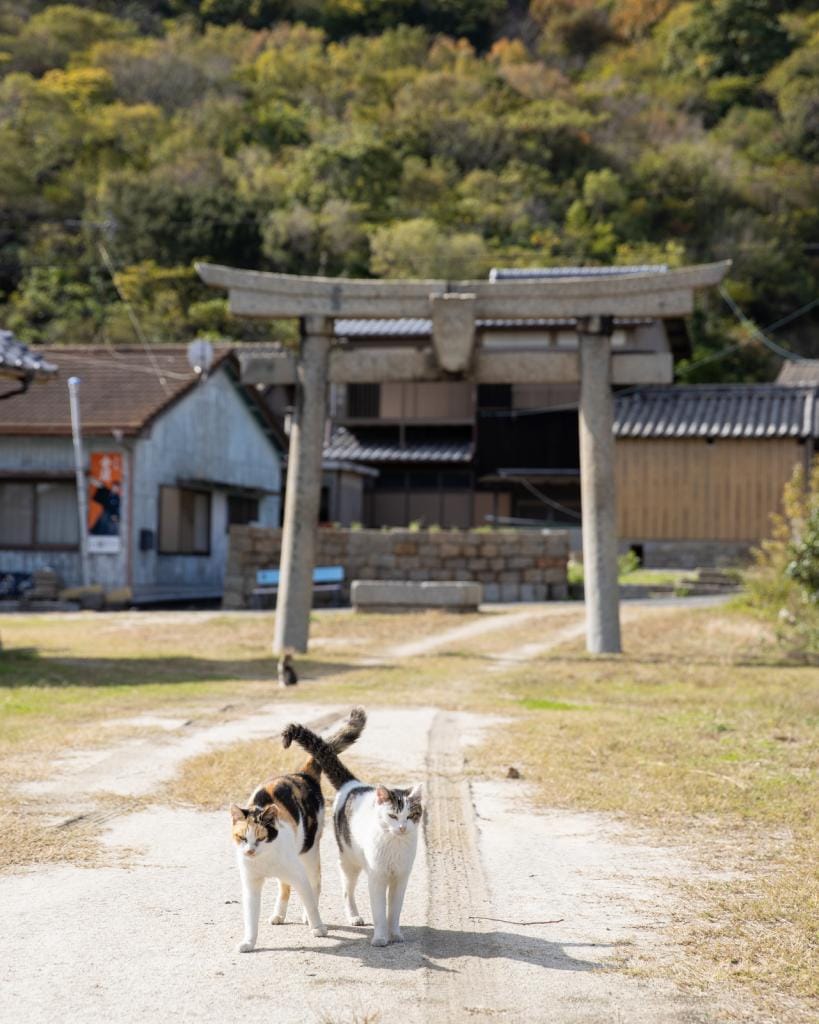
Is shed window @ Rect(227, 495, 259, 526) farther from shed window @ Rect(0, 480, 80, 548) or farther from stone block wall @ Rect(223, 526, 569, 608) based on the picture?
stone block wall @ Rect(223, 526, 569, 608)

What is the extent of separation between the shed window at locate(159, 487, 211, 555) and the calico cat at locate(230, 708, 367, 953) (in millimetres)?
25752

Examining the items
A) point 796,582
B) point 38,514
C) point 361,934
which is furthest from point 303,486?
point 38,514

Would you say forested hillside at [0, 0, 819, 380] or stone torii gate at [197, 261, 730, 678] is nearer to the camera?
stone torii gate at [197, 261, 730, 678]

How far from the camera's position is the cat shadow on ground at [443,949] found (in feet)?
15.8

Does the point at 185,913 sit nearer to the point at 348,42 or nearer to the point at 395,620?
the point at 395,620

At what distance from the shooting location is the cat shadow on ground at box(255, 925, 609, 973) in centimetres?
482

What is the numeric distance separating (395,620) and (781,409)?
15.9 m

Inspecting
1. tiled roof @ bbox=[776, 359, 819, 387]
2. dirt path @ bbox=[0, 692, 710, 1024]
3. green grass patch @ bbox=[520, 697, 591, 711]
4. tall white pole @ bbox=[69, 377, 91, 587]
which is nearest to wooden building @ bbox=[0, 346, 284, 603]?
tall white pole @ bbox=[69, 377, 91, 587]

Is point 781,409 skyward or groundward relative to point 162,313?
groundward

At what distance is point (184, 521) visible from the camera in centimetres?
3238

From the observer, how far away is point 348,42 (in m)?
77.5

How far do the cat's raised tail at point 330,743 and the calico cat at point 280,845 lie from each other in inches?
4.5

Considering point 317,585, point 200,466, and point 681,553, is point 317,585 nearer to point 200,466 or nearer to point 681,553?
point 200,466

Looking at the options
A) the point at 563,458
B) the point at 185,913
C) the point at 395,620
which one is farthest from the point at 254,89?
the point at 185,913
